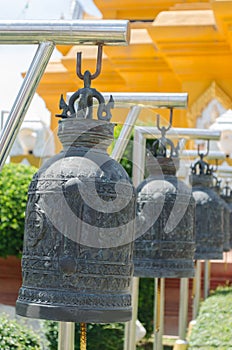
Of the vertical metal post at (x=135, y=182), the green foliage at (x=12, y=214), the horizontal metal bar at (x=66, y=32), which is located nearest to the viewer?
the horizontal metal bar at (x=66, y=32)

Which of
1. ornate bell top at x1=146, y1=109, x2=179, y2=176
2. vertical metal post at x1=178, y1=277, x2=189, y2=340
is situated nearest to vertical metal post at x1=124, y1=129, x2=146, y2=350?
ornate bell top at x1=146, y1=109, x2=179, y2=176

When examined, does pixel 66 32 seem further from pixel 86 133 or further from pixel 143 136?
pixel 143 136

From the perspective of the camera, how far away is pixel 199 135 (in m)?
6.50

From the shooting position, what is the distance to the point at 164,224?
187 inches

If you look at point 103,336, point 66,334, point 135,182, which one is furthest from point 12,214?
point 66,334

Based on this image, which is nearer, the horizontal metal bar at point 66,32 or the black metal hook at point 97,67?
the black metal hook at point 97,67

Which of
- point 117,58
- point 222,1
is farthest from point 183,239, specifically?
point 117,58

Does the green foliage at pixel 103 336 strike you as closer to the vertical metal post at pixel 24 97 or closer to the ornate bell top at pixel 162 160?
the ornate bell top at pixel 162 160

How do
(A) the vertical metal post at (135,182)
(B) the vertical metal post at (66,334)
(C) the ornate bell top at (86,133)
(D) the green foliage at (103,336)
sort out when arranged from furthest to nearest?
1. (D) the green foliage at (103,336)
2. (A) the vertical metal post at (135,182)
3. (B) the vertical metal post at (66,334)
4. (C) the ornate bell top at (86,133)

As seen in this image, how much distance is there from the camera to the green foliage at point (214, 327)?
6715 millimetres

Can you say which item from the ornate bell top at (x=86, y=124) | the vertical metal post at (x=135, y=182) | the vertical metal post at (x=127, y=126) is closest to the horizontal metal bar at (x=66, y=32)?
the ornate bell top at (x=86, y=124)

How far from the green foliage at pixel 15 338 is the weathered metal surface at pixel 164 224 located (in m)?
1.43

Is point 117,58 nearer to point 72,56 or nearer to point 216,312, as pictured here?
point 72,56

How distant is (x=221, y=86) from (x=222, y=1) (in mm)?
2164
